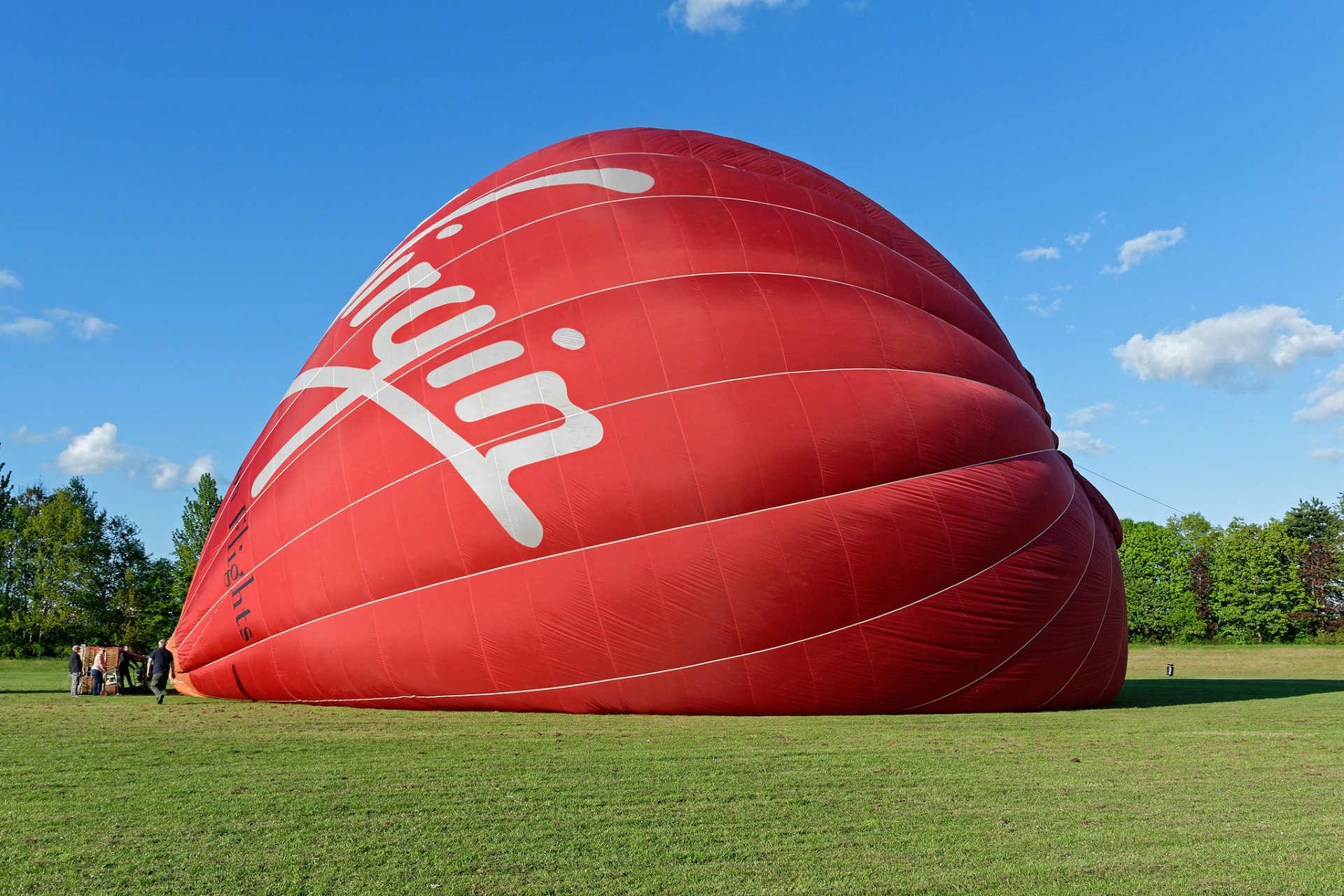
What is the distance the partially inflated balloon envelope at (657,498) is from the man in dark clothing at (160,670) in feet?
1.70

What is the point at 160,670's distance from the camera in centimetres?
1360

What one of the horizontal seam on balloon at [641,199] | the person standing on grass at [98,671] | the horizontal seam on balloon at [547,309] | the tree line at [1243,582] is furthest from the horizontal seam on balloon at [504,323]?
the tree line at [1243,582]

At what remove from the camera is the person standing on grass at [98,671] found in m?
15.4

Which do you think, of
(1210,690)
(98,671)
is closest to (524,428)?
(98,671)

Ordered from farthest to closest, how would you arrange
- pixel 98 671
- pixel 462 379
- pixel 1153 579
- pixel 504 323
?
pixel 1153 579
pixel 98 671
pixel 504 323
pixel 462 379

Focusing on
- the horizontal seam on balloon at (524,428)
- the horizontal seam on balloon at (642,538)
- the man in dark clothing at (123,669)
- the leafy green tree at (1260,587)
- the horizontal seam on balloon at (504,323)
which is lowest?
the leafy green tree at (1260,587)

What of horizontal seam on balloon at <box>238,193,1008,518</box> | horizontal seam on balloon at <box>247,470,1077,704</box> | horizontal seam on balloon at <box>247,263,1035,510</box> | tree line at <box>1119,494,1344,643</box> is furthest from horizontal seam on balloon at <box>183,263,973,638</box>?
tree line at <box>1119,494,1344,643</box>

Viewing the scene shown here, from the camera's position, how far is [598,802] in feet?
20.9

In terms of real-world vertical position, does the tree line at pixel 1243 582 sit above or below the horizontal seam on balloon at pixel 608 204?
below

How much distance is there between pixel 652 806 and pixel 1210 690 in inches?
738

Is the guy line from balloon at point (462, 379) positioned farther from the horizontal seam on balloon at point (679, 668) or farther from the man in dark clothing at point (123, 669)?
the man in dark clothing at point (123, 669)

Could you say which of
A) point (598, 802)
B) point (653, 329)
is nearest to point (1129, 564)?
point (653, 329)

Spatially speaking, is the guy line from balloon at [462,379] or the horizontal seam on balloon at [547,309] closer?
the guy line from balloon at [462,379]

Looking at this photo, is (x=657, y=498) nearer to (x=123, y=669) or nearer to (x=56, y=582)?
(x=123, y=669)
